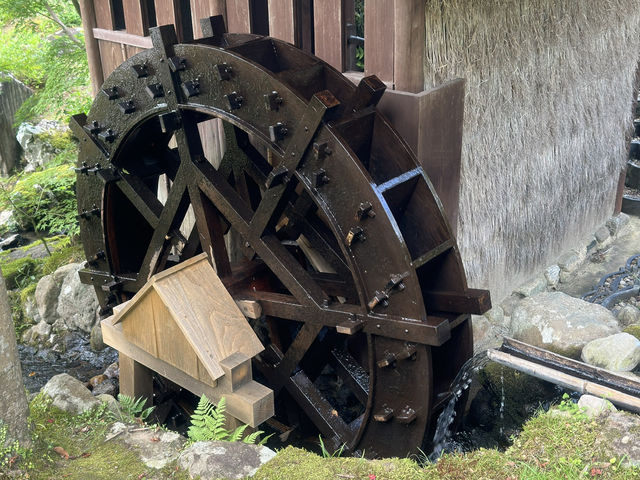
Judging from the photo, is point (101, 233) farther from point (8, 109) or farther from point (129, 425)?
point (8, 109)

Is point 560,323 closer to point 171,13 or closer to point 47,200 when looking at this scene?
point 171,13

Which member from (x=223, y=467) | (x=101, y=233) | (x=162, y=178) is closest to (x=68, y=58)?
(x=162, y=178)

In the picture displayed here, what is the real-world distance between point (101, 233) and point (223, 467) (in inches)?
122

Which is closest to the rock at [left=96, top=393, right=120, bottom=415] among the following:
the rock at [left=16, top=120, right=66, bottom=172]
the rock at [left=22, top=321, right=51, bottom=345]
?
the rock at [left=22, top=321, right=51, bottom=345]

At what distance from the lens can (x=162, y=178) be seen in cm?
624

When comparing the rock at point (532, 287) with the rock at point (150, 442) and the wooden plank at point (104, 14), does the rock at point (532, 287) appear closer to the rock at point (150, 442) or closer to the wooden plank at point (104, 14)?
the rock at point (150, 442)

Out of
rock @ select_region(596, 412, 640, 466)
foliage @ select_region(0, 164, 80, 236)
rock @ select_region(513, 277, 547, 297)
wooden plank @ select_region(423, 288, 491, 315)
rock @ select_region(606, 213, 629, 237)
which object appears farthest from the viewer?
foliage @ select_region(0, 164, 80, 236)

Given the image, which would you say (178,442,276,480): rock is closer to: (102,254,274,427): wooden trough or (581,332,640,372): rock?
(102,254,274,427): wooden trough

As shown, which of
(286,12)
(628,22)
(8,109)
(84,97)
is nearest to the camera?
(286,12)

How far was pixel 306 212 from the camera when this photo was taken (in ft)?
15.7

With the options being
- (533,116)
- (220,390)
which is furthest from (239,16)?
(220,390)

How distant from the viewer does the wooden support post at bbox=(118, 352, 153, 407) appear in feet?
13.9

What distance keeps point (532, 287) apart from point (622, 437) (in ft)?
11.2

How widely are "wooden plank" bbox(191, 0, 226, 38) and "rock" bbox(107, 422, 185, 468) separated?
10.0 ft
